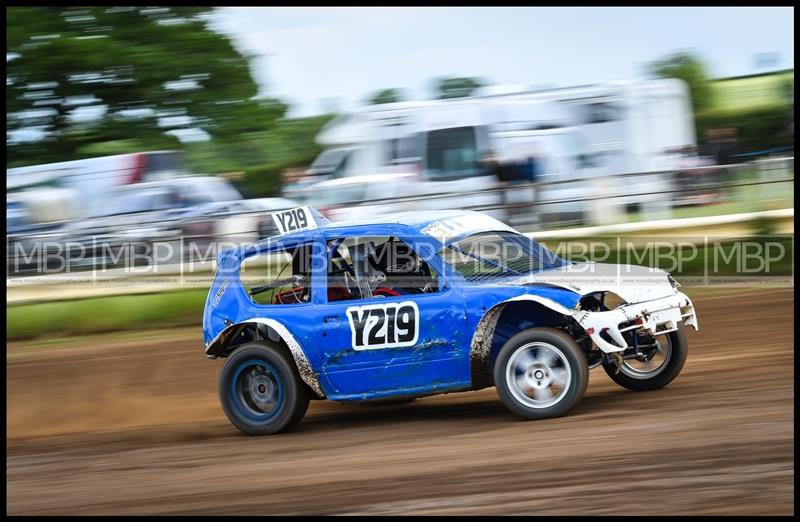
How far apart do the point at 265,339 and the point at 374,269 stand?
104 centimetres

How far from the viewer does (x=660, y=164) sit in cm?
1602

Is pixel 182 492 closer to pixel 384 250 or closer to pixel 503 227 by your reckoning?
pixel 384 250

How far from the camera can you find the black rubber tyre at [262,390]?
7.55 meters

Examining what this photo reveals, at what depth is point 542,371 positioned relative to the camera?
6.80 metres

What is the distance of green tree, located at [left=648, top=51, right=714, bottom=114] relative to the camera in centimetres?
2283

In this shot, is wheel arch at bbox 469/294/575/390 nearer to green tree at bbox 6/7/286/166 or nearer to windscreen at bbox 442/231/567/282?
windscreen at bbox 442/231/567/282

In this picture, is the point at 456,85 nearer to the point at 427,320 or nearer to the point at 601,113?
the point at 601,113

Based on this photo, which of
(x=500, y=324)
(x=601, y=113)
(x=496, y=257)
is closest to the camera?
(x=500, y=324)

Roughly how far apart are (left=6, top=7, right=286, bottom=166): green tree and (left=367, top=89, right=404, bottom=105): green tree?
174cm

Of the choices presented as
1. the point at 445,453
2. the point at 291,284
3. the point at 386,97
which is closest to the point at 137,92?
the point at 386,97

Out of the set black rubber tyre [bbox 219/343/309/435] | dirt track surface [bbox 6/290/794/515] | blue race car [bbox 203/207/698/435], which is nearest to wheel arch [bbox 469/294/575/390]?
blue race car [bbox 203/207/698/435]

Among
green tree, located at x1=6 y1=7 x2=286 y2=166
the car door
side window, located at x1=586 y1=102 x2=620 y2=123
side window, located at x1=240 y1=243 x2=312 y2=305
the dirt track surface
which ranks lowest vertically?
the dirt track surface

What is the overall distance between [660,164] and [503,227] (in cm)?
887

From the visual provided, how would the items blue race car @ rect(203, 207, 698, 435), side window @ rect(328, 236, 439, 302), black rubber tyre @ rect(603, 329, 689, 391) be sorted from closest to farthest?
blue race car @ rect(203, 207, 698, 435) → black rubber tyre @ rect(603, 329, 689, 391) → side window @ rect(328, 236, 439, 302)
